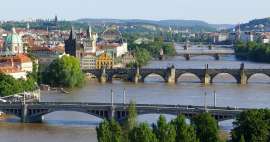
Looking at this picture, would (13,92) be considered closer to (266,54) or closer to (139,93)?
(139,93)

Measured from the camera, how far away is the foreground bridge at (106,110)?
84.2 ft

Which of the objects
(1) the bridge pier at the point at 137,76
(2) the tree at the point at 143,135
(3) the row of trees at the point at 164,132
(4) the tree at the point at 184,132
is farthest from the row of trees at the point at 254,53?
(2) the tree at the point at 143,135

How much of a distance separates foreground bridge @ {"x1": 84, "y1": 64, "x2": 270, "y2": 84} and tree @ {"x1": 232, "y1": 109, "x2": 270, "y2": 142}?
854 inches

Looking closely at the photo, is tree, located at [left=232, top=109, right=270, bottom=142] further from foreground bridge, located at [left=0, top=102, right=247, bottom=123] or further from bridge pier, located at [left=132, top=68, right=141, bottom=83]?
bridge pier, located at [left=132, top=68, right=141, bottom=83]

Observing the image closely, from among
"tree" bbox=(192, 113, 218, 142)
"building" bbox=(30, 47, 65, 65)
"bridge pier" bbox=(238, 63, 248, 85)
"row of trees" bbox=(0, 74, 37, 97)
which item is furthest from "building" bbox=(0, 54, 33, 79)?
"tree" bbox=(192, 113, 218, 142)

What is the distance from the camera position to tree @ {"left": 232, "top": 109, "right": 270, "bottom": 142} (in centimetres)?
2078

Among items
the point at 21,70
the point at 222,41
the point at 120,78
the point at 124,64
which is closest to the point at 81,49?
the point at 124,64

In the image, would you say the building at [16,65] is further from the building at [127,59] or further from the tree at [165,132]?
the tree at [165,132]

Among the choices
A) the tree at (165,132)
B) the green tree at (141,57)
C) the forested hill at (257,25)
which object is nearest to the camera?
the tree at (165,132)

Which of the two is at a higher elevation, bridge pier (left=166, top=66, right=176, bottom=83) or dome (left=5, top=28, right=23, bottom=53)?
dome (left=5, top=28, right=23, bottom=53)

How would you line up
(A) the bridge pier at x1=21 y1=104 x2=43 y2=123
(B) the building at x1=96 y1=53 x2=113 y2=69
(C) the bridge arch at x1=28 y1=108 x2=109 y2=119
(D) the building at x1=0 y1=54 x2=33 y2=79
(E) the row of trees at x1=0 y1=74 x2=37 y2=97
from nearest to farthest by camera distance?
(C) the bridge arch at x1=28 y1=108 x2=109 y2=119 < (A) the bridge pier at x1=21 y1=104 x2=43 y2=123 < (E) the row of trees at x1=0 y1=74 x2=37 y2=97 < (D) the building at x1=0 y1=54 x2=33 y2=79 < (B) the building at x1=96 y1=53 x2=113 y2=69

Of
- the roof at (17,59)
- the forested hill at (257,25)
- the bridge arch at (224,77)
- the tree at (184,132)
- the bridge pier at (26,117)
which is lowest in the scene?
the forested hill at (257,25)

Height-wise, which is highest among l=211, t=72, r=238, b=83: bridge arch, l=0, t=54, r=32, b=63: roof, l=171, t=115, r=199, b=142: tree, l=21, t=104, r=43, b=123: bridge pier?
l=171, t=115, r=199, b=142: tree

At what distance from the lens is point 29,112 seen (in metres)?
27.8
